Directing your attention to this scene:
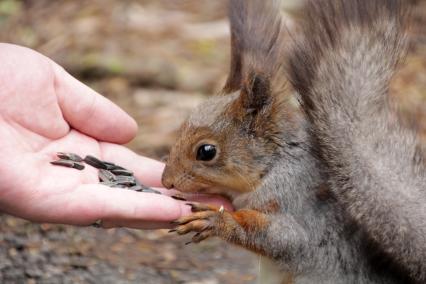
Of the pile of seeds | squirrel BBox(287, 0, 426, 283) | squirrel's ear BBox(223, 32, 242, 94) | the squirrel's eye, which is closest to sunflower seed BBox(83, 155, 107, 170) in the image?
the pile of seeds

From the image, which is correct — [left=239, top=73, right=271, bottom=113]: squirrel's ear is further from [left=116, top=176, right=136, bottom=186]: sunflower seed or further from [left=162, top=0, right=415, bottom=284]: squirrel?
[left=116, top=176, right=136, bottom=186]: sunflower seed

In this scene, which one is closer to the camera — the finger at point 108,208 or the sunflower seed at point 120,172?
the finger at point 108,208

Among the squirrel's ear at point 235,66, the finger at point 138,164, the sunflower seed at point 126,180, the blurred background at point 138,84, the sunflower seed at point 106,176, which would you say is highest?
the squirrel's ear at point 235,66

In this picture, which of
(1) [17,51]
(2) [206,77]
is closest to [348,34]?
(1) [17,51]

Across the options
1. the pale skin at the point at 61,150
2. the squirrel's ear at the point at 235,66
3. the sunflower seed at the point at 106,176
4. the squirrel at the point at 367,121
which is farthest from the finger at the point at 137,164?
the squirrel at the point at 367,121

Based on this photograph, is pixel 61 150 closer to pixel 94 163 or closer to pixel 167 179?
pixel 94 163

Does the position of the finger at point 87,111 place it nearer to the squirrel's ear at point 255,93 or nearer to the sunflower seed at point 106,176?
the sunflower seed at point 106,176

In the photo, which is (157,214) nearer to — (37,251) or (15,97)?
(15,97)
